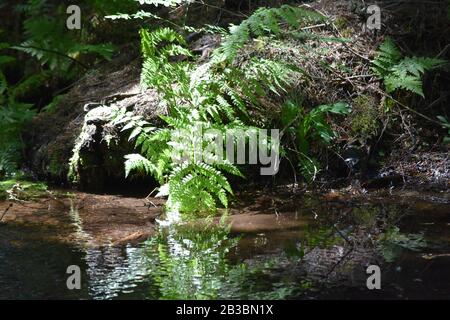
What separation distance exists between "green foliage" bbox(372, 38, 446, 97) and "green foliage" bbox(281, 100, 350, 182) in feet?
1.74

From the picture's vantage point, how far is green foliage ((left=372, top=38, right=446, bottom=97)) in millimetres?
5406

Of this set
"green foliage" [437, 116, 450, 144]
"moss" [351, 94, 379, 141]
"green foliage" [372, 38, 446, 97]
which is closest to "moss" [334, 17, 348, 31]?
"green foliage" [372, 38, 446, 97]

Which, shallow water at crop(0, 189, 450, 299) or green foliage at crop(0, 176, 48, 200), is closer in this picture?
shallow water at crop(0, 189, 450, 299)

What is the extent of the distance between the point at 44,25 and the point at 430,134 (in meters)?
5.12

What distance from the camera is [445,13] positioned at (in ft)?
20.5

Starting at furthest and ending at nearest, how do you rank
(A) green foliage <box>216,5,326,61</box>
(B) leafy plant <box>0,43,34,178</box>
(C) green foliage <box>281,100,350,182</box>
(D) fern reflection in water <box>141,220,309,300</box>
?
(B) leafy plant <box>0,43,34,178</box>, (C) green foliage <box>281,100,350,182</box>, (A) green foliage <box>216,5,326,61</box>, (D) fern reflection in water <box>141,220,309,300</box>

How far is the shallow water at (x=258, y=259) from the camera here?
3.04 metres

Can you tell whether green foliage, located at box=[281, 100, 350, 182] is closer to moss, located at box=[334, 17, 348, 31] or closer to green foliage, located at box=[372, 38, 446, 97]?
green foliage, located at box=[372, 38, 446, 97]

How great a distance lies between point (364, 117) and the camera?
5547 millimetres

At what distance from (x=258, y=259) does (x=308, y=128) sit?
207 cm

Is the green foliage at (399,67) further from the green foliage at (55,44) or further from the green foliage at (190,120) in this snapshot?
the green foliage at (55,44)

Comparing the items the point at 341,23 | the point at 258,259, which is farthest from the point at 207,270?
the point at 341,23
